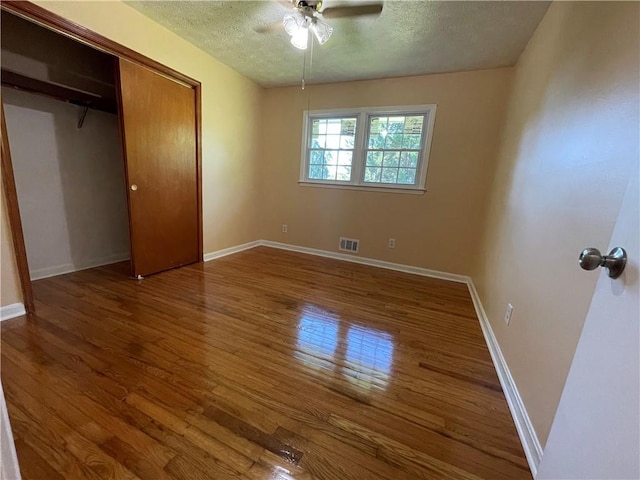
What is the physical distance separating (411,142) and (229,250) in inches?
118

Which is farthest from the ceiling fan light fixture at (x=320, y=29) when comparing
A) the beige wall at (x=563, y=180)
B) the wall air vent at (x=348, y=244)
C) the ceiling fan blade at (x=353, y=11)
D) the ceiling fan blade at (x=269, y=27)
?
the wall air vent at (x=348, y=244)

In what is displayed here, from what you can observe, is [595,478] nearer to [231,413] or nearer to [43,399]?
[231,413]

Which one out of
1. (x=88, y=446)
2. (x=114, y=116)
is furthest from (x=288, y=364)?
(x=114, y=116)

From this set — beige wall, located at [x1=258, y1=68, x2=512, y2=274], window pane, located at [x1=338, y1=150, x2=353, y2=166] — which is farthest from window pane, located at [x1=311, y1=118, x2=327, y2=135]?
window pane, located at [x1=338, y1=150, x2=353, y2=166]

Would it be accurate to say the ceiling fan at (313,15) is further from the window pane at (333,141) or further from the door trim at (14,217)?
the door trim at (14,217)

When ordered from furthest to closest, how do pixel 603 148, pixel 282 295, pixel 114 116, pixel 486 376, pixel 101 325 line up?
pixel 114 116 < pixel 282 295 < pixel 101 325 < pixel 486 376 < pixel 603 148

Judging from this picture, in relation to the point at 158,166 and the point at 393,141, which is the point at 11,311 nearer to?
the point at 158,166

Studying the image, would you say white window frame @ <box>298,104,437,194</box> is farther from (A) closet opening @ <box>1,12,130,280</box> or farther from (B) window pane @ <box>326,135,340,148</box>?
(A) closet opening @ <box>1,12,130,280</box>

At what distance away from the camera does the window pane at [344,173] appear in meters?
3.78

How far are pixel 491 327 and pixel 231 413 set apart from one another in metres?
1.95

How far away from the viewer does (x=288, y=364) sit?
164 cm

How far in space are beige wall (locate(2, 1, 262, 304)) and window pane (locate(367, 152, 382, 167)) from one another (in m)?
1.82

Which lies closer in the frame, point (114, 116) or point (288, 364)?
point (288, 364)

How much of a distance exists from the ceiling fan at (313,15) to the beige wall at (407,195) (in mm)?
1447
